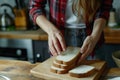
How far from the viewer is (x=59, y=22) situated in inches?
52.3

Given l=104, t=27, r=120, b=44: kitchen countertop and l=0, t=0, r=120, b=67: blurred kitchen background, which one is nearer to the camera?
l=104, t=27, r=120, b=44: kitchen countertop

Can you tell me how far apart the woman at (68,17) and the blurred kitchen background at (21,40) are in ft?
2.83

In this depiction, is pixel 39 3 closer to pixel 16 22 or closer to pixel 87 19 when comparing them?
pixel 87 19

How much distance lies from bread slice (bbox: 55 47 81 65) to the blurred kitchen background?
0.96 m

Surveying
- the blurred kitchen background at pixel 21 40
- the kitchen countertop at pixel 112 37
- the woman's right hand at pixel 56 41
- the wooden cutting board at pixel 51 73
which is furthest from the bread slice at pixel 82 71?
the blurred kitchen background at pixel 21 40

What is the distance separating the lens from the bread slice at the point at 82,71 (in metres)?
1.04

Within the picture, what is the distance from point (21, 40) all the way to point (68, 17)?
1.11 m

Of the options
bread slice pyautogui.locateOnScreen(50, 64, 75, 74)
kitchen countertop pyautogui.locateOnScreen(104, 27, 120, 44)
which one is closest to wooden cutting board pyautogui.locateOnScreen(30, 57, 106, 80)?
bread slice pyautogui.locateOnScreen(50, 64, 75, 74)

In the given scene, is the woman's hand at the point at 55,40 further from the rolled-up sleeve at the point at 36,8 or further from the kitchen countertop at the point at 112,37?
the kitchen countertop at the point at 112,37

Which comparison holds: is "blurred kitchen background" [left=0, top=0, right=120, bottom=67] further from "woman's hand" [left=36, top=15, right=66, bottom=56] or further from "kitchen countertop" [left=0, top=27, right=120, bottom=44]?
"woman's hand" [left=36, top=15, right=66, bottom=56]

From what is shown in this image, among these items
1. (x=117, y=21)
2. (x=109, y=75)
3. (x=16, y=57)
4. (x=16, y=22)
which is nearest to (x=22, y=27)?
A: (x=16, y=22)

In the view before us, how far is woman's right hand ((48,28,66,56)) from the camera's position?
119cm

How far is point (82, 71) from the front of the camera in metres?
1.06

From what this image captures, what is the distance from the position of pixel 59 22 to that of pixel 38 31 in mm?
1020
